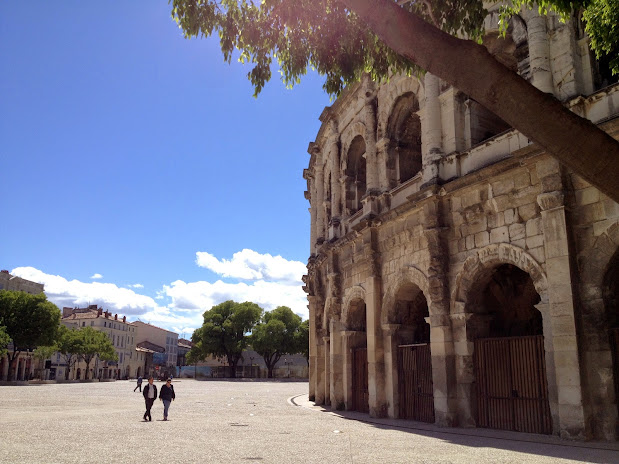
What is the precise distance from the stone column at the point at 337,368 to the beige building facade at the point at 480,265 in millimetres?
49

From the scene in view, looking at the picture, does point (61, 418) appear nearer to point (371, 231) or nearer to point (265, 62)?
point (371, 231)

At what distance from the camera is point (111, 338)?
9300cm

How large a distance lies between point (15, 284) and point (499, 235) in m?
73.7

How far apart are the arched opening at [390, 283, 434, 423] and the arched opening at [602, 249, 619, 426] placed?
462cm

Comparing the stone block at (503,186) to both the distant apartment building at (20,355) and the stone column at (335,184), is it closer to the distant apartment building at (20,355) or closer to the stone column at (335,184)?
the stone column at (335,184)

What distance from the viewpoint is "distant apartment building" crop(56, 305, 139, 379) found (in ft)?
281

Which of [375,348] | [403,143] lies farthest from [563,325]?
[403,143]

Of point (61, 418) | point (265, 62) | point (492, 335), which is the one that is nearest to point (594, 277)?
point (492, 335)

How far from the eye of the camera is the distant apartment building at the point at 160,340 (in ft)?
342

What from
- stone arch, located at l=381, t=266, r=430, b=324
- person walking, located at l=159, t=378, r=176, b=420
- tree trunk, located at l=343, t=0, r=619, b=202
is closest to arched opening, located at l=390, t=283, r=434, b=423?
stone arch, located at l=381, t=266, r=430, b=324

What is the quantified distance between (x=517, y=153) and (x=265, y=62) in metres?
6.41

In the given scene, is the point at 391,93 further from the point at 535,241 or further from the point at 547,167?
the point at 535,241

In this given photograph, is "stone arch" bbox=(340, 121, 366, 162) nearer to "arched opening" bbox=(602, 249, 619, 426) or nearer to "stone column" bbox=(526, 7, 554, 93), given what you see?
"stone column" bbox=(526, 7, 554, 93)

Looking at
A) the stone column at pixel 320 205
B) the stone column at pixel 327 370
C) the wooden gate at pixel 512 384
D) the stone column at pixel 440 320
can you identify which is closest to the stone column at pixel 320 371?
the stone column at pixel 327 370
